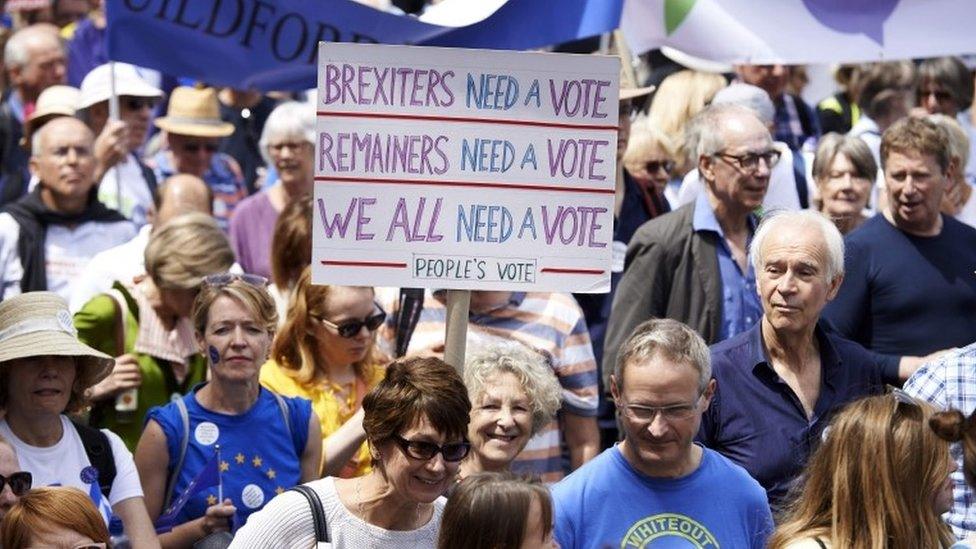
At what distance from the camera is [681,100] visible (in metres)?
10.1

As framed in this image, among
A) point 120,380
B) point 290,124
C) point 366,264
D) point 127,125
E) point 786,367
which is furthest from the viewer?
point 127,125

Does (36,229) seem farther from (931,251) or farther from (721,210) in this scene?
(931,251)

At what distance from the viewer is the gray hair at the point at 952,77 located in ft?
36.3

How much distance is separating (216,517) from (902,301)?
9.26 feet

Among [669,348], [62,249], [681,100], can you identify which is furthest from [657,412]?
[681,100]

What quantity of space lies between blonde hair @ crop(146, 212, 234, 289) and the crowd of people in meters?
0.01

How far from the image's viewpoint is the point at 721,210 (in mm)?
7426

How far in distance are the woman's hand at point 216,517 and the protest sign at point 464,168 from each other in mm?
885

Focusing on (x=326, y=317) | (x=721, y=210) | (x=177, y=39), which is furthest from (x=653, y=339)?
Result: (x=177, y=39)

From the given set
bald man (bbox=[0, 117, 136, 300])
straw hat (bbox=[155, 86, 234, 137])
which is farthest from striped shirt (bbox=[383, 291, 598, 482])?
straw hat (bbox=[155, 86, 234, 137])

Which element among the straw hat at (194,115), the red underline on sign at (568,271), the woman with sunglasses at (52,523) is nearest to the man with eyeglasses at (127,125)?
the straw hat at (194,115)

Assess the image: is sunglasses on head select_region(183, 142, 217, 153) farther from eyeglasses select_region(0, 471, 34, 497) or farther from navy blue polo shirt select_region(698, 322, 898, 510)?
eyeglasses select_region(0, 471, 34, 497)

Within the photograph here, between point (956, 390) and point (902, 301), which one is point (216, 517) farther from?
point (902, 301)

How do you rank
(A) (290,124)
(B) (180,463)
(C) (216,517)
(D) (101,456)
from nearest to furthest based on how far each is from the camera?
(D) (101,456)
(C) (216,517)
(B) (180,463)
(A) (290,124)
